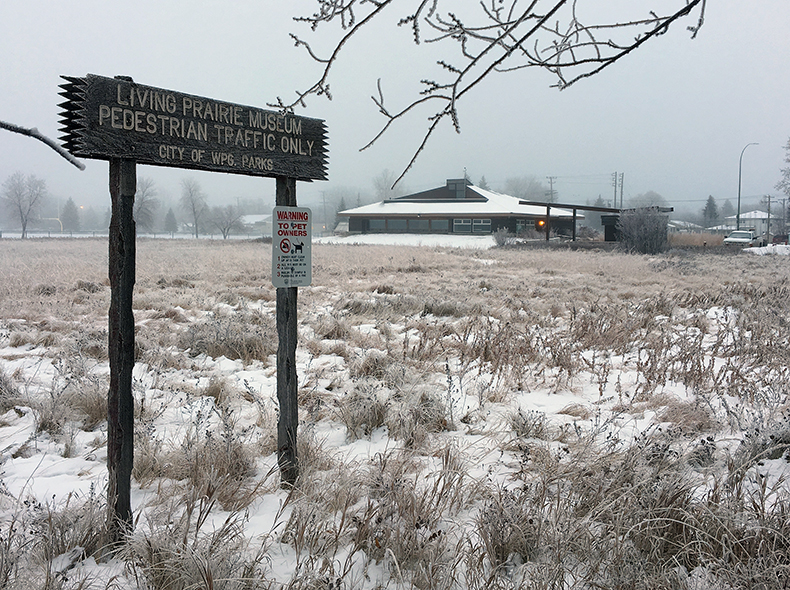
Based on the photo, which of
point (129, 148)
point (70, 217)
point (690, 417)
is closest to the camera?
point (129, 148)

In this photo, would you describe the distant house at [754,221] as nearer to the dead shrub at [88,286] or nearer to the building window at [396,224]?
the building window at [396,224]

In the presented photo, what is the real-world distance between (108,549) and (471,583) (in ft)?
6.19

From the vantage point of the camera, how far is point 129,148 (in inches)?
99.0

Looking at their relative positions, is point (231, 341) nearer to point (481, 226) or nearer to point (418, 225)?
point (481, 226)

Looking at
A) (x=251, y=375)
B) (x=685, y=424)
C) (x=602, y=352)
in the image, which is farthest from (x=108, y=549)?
(x=602, y=352)

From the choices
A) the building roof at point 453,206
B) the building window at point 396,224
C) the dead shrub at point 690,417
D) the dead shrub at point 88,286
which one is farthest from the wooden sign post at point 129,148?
the building window at point 396,224

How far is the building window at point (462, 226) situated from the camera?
161 ft

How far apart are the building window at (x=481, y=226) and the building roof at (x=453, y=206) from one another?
44.8 inches

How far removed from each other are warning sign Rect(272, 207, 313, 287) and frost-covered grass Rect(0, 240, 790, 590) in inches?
46.6

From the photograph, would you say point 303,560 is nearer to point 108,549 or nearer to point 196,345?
point 108,549

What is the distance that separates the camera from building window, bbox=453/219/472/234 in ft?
161

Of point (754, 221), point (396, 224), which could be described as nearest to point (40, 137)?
point (396, 224)

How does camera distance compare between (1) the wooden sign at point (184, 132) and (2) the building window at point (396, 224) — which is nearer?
(1) the wooden sign at point (184, 132)

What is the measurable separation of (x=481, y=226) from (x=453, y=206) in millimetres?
4303
